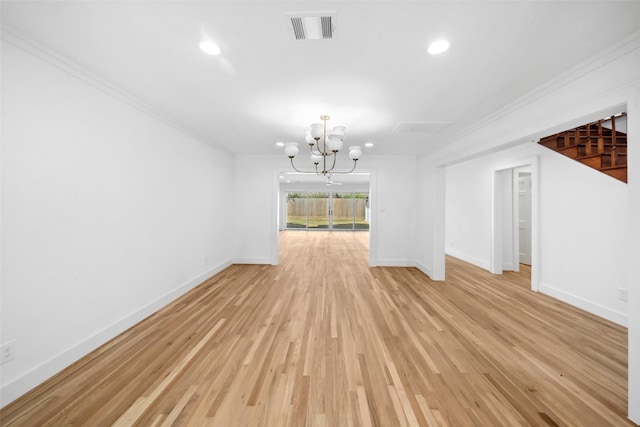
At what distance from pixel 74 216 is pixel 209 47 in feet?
5.67

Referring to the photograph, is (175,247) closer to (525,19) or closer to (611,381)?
(525,19)

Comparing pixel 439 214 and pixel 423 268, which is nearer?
pixel 439 214

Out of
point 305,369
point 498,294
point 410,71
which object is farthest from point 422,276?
point 410,71

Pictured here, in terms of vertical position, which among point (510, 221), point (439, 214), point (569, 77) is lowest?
point (510, 221)

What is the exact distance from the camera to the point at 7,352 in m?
1.51

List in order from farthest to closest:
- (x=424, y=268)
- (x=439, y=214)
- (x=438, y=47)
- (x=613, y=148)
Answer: (x=424, y=268)
(x=439, y=214)
(x=613, y=148)
(x=438, y=47)

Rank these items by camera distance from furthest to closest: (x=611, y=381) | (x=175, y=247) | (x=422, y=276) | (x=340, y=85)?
(x=422, y=276) → (x=175, y=247) → (x=340, y=85) → (x=611, y=381)

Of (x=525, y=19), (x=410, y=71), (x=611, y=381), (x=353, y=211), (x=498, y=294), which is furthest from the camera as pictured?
(x=353, y=211)

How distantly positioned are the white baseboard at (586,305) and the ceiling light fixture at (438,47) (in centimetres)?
346

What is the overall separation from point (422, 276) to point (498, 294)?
3.82 ft

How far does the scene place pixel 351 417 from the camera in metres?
1.42

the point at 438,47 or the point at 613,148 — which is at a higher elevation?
the point at 438,47

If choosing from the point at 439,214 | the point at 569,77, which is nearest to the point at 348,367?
the point at 569,77

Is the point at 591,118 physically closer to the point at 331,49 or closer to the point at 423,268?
the point at 331,49
